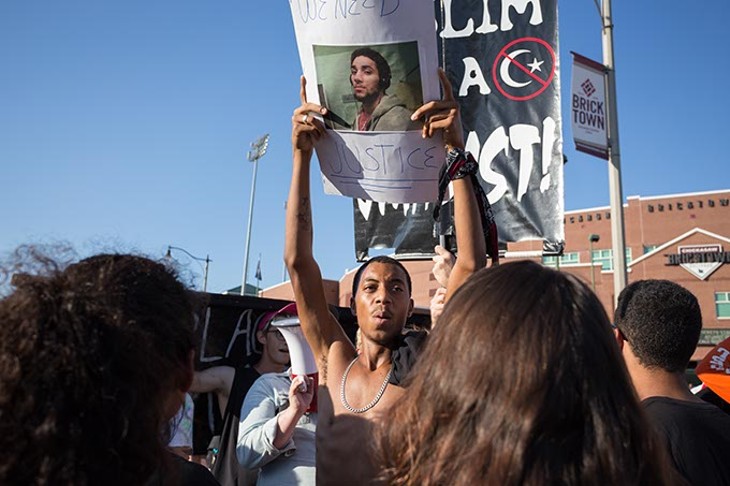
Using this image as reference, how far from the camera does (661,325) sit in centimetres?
226

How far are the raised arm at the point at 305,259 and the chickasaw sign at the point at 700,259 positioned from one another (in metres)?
37.1

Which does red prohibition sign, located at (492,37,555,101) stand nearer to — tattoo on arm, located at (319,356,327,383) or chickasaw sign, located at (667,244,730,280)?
tattoo on arm, located at (319,356,327,383)

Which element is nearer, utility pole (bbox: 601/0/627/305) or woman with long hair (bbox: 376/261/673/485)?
woman with long hair (bbox: 376/261/673/485)

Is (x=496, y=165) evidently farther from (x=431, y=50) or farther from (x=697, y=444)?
(x=697, y=444)

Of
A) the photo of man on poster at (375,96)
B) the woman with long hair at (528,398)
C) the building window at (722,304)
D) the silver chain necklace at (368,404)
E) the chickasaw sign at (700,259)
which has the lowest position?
the building window at (722,304)

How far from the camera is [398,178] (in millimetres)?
2639

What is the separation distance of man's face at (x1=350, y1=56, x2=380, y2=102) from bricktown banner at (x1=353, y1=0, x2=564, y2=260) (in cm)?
352

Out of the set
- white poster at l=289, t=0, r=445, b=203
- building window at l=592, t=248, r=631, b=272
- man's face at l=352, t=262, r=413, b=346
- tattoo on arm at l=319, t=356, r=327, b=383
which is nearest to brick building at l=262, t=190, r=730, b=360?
building window at l=592, t=248, r=631, b=272

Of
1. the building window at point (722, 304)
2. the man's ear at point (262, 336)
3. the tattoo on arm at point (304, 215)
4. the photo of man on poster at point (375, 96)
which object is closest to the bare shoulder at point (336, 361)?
the tattoo on arm at point (304, 215)

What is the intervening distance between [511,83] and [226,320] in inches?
146

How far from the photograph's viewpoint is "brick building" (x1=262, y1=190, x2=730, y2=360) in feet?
110

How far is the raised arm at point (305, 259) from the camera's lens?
8.86 feet

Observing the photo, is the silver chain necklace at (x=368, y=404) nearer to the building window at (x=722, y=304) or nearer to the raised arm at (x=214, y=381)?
the raised arm at (x=214, y=381)

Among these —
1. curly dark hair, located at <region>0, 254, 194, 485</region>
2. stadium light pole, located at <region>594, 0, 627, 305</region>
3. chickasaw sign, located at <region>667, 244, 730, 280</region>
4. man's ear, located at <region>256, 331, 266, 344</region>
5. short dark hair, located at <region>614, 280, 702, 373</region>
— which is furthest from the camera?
chickasaw sign, located at <region>667, 244, 730, 280</region>
